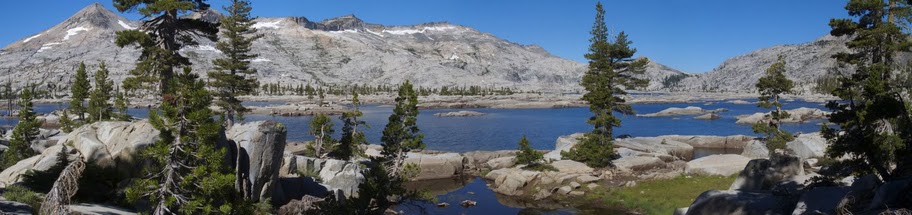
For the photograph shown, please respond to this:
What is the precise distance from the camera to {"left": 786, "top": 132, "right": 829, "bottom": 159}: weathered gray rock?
4956 centimetres

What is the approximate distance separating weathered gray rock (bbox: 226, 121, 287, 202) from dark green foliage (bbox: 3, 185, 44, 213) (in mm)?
7742

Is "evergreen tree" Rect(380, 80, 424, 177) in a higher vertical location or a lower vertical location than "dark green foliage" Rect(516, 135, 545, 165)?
higher

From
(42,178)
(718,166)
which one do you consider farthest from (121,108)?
(718,166)

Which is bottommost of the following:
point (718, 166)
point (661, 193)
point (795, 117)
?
point (795, 117)

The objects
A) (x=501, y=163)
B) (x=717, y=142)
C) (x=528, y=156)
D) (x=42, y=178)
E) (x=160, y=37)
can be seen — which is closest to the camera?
(x=42, y=178)

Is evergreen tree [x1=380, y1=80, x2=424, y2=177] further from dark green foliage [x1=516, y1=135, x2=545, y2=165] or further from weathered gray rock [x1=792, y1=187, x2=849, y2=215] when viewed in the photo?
weathered gray rock [x1=792, y1=187, x2=849, y2=215]

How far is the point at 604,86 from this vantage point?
50.8 m

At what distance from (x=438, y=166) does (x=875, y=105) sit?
117 feet

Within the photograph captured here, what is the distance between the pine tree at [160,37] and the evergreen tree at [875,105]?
1226 inches

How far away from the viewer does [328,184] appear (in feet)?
118

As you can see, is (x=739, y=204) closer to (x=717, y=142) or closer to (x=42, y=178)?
(x=42, y=178)

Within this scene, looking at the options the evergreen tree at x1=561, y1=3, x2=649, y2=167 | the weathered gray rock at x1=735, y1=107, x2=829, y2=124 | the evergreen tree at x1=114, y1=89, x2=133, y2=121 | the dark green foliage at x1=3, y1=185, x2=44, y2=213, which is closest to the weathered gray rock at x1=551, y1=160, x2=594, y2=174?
the evergreen tree at x1=561, y1=3, x2=649, y2=167

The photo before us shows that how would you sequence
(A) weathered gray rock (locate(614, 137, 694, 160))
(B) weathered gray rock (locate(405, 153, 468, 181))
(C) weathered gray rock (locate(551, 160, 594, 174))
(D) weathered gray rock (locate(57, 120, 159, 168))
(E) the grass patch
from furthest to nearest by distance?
1. (A) weathered gray rock (locate(614, 137, 694, 160))
2. (B) weathered gray rock (locate(405, 153, 468, 181))
3. (C) weathered gray rock (locate(551, 160, 594, 174))
4. (E) the grass patch
5. (D) weathered gray rock (locate(57, 120, 159, 168))

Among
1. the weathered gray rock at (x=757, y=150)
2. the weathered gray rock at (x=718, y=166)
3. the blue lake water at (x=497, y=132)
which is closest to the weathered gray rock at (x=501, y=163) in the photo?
the blue lake water at (x=497, y=132)
